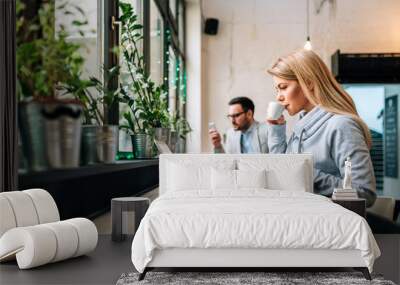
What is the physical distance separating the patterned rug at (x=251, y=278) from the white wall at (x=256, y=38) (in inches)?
265

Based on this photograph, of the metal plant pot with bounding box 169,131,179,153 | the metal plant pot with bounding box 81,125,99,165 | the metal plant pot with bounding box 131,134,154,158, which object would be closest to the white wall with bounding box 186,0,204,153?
the metal plant pot with bounding box 169,131,179,153

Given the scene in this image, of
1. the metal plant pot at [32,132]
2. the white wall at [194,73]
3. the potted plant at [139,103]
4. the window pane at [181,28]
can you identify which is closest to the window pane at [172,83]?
the window pane at [181,28]

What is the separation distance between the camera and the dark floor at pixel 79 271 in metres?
2.66

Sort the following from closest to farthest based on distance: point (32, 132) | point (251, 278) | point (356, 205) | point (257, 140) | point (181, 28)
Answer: point (32, 132)
point (251, 278)
point (356, 205)
point (257, 140)
point (181, 28)

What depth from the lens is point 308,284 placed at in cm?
268

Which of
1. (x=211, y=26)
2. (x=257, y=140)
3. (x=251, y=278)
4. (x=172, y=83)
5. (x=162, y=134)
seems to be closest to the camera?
(x=251, y=278)

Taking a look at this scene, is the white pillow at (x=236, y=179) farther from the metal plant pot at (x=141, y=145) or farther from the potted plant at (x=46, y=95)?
the potted plant at (x=46, y=95)

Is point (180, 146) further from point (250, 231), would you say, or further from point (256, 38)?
point (250, 231)

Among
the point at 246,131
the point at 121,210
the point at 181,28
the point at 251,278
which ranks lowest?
the point at 251,278

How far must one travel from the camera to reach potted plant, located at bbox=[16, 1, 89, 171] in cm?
33

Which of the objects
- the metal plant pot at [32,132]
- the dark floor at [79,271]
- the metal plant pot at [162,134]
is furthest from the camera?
the metal plant pot at [162,134]

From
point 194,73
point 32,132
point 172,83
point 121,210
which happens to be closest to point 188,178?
point 121,210

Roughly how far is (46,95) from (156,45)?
20.8ft

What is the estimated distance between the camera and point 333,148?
422cm
